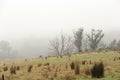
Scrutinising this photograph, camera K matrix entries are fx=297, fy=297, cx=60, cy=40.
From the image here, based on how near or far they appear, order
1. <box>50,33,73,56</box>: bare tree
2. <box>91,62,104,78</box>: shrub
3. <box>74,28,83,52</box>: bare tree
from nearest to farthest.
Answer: <box>91,62,104,78</box>: shrub
<box>74,28,83,52</box>: bare tree
<box>50,33,73,56</box>: bare tree

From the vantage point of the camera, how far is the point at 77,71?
16750mm

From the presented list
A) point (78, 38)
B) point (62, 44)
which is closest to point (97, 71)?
point (78, 38)

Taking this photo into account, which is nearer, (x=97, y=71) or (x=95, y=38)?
(x=97, y=71)

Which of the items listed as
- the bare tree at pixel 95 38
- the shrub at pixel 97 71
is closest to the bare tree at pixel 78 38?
the bare tree at pixel 95 38

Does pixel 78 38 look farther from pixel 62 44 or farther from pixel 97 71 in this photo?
pixel 97 71

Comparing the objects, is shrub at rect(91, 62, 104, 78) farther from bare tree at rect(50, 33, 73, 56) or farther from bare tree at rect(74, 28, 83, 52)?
bare tree at rect(50, 33, 73, 56)

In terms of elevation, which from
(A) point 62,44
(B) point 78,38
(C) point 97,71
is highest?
(B) point 78,38

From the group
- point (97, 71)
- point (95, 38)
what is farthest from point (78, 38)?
point (97, 71)

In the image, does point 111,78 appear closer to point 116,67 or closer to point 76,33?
point 116,67

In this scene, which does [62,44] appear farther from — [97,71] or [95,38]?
[97,71]

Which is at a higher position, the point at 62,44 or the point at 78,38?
the point at 78,38

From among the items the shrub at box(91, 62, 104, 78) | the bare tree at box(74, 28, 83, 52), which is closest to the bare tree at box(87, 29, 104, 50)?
the bare tree at box(74, 28, 83, 52)

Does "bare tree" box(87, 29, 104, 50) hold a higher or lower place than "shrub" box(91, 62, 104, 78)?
higher

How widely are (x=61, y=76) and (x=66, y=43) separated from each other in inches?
3658
